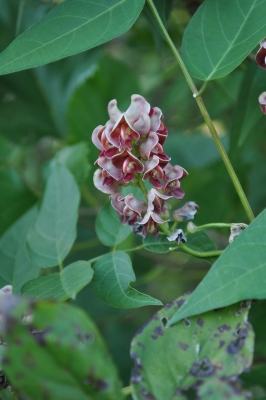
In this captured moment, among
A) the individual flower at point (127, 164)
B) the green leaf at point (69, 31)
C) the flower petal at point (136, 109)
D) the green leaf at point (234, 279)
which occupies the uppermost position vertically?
the green leaf at point (69, 31)

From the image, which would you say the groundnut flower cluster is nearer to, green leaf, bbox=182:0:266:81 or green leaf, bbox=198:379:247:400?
green leaf, bbox=182:0:266:81

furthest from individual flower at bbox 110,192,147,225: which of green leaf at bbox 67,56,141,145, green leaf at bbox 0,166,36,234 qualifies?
green leaf at bbox 67,56,141,145

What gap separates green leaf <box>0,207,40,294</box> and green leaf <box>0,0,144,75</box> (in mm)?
260

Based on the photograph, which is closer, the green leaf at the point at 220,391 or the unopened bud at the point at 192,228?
the green leaf at the point at 220,391

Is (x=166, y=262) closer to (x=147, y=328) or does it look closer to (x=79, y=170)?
(x=79, y=170)

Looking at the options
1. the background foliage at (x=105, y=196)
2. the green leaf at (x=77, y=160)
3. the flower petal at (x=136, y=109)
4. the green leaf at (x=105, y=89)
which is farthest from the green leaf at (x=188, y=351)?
the green leaf at (x=105, y=89)

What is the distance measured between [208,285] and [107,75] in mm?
920

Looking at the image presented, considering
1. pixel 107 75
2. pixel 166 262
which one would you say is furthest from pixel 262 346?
pixel 107 75

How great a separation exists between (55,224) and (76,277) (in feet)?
0.55

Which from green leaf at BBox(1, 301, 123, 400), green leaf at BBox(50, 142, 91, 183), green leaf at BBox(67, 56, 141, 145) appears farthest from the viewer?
green leaf at BBox(67, 56, 141, 145)

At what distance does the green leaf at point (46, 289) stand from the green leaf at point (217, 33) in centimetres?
30

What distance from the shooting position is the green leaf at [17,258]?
71 cm

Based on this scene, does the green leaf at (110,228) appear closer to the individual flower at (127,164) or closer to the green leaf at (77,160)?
the individual flower at (127,164)

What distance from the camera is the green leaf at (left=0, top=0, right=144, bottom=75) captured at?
61cm
